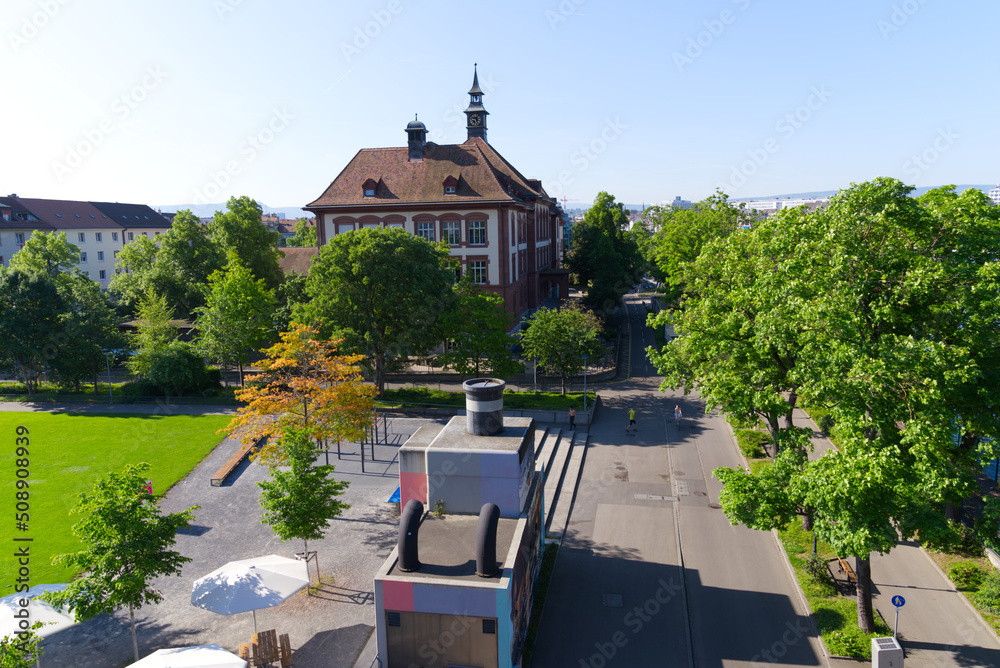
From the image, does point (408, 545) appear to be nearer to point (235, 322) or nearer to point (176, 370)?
point (176, 370)

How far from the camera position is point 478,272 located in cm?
5047

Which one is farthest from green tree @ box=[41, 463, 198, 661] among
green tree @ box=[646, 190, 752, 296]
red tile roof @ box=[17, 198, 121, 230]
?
red tile roof @ box=[17, 198, 121, 230]

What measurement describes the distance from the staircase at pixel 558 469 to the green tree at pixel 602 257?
2909 centimetres

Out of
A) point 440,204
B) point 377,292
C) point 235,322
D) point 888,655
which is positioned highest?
point 440,204

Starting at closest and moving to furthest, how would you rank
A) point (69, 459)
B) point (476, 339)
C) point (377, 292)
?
1. point (69, 459)
2. point (377, 292)
3. point (476, 339)

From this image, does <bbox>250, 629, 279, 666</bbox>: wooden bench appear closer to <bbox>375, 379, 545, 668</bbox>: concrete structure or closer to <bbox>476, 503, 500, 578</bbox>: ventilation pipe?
<bbox>375, 379, 545, 668</bbox>: concrete structure

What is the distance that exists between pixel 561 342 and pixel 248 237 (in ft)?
117

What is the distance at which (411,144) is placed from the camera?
52.8 meters

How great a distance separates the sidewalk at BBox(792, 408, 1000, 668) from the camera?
15062 mm

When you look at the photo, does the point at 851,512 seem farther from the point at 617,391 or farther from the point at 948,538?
the point at 617,391

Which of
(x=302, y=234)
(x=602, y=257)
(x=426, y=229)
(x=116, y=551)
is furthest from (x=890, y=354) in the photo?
(x=302, y=234)

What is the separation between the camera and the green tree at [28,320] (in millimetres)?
38188

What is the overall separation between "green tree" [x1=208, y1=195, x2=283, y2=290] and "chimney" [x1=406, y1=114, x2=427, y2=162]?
16.4 meters

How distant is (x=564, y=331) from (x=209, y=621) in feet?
80.7
